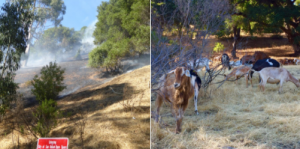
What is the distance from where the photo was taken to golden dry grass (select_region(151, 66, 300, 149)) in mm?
1929

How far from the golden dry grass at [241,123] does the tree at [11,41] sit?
1.73 metres

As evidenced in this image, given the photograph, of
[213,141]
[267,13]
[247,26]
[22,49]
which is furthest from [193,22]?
[22,49]

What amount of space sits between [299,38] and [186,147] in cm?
222

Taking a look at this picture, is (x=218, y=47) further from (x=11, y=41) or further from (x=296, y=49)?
(x=11, y=41)

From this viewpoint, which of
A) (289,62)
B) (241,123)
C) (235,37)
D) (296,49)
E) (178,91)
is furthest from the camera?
(235,37)

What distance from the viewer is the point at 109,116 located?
2.41 metres

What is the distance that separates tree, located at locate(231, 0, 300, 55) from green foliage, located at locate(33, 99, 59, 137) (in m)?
2.76

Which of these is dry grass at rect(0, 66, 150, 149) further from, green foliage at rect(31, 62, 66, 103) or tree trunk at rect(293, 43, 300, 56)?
tree trunk at rect(293, 43, 300, 56)

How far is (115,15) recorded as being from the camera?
104 inches

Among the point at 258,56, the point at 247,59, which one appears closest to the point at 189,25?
the point at 247,59

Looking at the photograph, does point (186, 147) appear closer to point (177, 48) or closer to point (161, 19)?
point (177, 48)

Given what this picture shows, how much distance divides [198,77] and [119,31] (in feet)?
4.13

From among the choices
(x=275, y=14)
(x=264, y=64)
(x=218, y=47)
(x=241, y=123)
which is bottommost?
(x=241, y=123)

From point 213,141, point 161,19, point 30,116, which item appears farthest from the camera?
point 161,19
